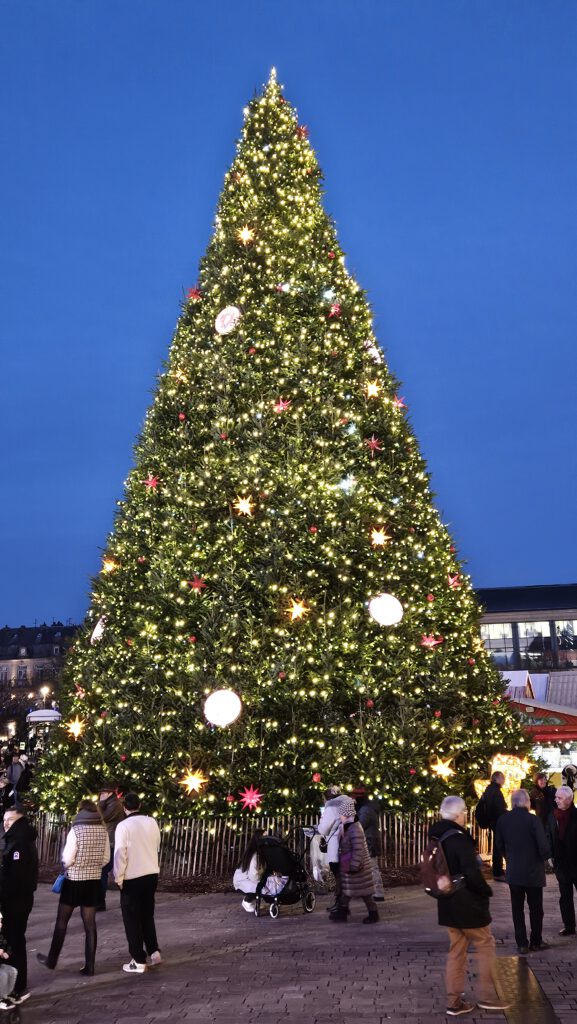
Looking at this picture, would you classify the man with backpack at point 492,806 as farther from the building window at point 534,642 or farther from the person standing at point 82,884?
the building window at point 534,642

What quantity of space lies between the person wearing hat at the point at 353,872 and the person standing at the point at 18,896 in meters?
4.24

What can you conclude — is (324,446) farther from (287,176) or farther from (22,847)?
(22,847)

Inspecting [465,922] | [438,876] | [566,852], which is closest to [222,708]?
[566,852]

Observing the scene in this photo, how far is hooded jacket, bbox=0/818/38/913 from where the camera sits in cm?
754

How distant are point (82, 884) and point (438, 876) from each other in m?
3.57

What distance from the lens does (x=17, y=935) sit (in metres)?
7.54

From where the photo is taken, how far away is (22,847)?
778 cm

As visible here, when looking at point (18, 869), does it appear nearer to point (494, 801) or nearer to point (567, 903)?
point (567, 903)

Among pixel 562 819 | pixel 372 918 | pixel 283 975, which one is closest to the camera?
pixel 283 975

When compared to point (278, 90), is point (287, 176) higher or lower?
lower

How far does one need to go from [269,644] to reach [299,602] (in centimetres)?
81

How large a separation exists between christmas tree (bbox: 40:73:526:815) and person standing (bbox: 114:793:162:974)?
470cm

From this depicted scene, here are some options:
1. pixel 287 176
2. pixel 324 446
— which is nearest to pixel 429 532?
pixel 324 446

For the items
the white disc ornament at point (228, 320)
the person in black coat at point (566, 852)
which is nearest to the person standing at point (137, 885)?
the person in black coat at point (566, 852)
